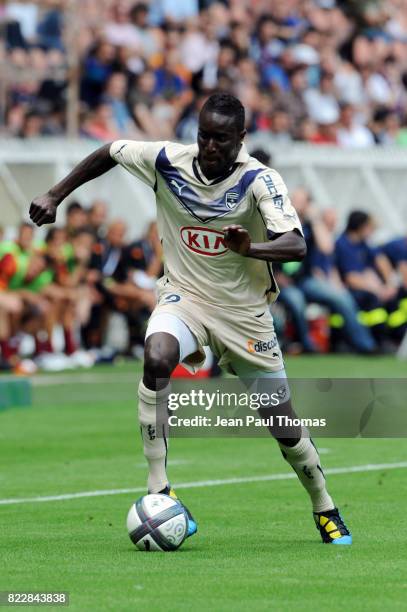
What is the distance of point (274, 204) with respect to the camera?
25.9ft

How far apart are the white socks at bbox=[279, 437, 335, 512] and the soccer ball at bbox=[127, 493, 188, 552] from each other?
736mm

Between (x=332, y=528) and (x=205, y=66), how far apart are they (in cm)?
1876

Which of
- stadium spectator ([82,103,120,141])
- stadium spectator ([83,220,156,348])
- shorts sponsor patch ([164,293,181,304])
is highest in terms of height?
shorts sponsor patch ([164,293,181,304])

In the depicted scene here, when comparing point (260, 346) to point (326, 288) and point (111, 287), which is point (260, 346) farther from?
point (326, 288)

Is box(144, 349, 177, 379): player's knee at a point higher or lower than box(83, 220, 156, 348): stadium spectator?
higher

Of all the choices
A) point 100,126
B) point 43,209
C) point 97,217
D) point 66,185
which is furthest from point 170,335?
point 100,126

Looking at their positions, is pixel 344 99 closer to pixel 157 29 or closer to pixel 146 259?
pixel 157 29

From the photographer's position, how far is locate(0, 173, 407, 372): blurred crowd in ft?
70.2

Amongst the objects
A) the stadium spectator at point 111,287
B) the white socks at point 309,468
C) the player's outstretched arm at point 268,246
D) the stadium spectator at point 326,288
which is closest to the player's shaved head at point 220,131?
the player's outstretched arm at point 268,246

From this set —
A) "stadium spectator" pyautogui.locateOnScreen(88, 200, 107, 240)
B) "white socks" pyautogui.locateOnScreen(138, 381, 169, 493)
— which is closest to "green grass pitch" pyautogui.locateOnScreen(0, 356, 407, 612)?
"white socks" pyautogui.locateOnScreen(138, 381, 169, 493)

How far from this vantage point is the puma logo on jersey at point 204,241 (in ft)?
26.8

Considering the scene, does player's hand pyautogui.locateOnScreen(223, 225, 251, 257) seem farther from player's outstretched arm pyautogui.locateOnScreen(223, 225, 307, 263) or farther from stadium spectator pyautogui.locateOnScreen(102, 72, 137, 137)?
stadium spectator pyautogui.locateOnScreen(102, 72, 137, 137)

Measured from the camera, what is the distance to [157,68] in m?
25.7

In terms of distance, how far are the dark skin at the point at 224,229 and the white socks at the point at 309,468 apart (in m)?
0.07
